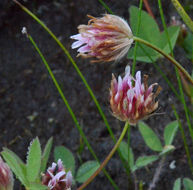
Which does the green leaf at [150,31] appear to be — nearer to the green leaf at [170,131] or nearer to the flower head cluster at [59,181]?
the green leaf at [170,131]

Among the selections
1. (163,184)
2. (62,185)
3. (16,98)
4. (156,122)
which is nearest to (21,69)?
(16,98)

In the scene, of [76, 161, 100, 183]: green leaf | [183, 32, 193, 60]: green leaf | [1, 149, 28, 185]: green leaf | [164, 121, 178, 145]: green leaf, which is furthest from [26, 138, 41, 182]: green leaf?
[183, 32, 193, 60]: green leaf

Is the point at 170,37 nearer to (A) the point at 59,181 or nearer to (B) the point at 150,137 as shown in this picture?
(B) the point at 150,137

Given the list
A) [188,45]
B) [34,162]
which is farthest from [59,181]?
[188,45]

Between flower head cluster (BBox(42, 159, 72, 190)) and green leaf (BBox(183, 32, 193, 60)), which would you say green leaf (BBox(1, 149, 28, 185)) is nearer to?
flower head cluster (BBox(42, 159, 72, 190))

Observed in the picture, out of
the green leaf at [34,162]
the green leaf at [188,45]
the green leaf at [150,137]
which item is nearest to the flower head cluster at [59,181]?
the green leaf at [34,162]

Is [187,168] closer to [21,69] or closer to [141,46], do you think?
[141,46]

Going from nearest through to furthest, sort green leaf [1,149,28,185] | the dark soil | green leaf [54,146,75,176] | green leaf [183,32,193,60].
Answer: green leaf [1,149,28,185] → green leaf [54,146,75,176] → green leaf [183,32,193,60] → the dark soil
